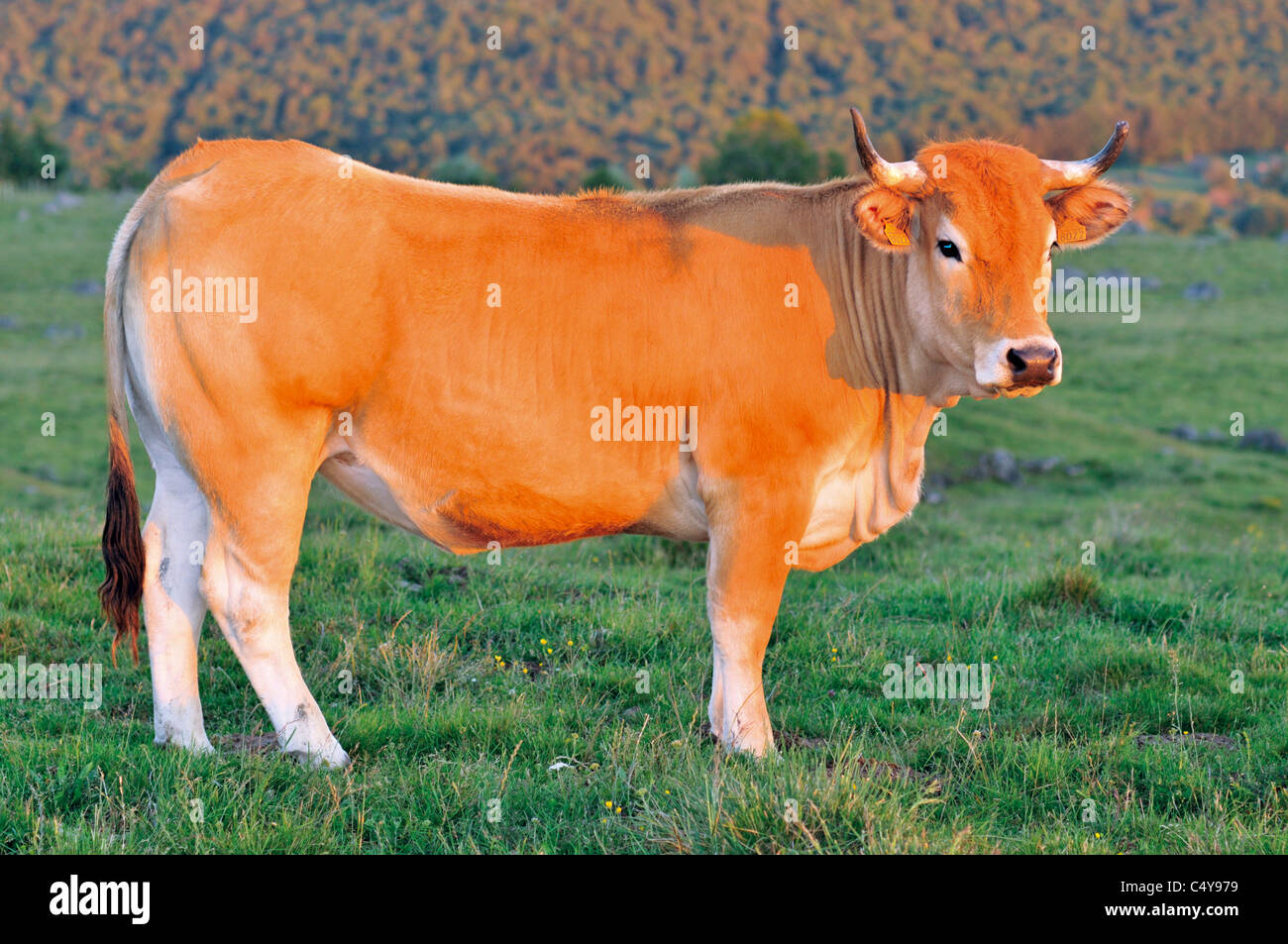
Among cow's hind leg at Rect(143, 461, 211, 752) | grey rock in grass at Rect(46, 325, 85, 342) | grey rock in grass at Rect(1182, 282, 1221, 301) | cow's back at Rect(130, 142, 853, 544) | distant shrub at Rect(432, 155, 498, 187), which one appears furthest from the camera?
distant shrub at Rect(432, 155, 498, 187)

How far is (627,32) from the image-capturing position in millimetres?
113875

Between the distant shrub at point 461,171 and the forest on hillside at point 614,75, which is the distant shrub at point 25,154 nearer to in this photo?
the forest on hillside at point 614,75

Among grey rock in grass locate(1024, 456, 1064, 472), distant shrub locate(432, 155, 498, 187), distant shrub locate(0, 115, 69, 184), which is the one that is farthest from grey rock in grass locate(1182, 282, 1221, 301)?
distant shrub locate(0, 115, 69, 184)

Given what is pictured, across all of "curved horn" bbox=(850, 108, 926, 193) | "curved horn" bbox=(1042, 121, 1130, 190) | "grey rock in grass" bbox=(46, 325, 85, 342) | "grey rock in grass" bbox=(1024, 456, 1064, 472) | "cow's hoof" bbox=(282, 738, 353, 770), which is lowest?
"cow's hoof" bbox=(282, 738, 353, 770)

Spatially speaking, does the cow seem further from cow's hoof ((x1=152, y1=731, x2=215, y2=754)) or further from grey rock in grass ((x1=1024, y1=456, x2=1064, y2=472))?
grey rock in grass ((x1=1024, y1=456, x2=1064, y2=472))

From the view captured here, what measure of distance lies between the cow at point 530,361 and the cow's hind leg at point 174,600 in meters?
0.01

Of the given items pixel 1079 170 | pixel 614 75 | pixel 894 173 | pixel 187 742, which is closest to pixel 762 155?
pixel 614 75

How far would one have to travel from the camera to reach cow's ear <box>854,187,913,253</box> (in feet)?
17.3

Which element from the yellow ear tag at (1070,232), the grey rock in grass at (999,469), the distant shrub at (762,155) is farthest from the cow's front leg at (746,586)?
the distant shrub at (762,155)

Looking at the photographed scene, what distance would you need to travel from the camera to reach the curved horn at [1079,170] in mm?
5461

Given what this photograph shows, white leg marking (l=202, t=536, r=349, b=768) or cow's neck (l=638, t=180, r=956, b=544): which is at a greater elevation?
cow's neck (l=638, t=180, r=956, b=544)

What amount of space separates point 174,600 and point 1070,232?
4.62 m

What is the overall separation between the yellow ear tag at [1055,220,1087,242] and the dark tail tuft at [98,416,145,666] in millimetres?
4545

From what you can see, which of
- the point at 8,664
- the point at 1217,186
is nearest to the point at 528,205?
the point at 8,664
